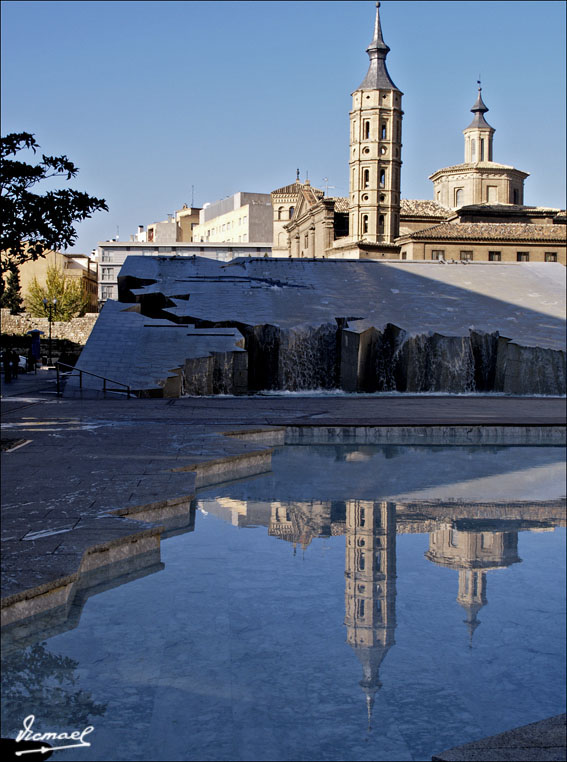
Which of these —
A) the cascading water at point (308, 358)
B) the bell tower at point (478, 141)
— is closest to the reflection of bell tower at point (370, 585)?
the cascading water at point (308, 358)

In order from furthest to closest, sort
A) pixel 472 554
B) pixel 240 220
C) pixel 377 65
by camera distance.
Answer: pixel 240 220 → pixel 377 65 → pixel 472 554

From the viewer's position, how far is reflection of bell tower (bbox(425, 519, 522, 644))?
179 inches

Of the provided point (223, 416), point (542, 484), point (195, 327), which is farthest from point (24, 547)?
point (195, 327)

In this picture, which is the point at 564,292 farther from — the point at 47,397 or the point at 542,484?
the point at 542,484

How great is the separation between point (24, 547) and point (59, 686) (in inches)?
57.2

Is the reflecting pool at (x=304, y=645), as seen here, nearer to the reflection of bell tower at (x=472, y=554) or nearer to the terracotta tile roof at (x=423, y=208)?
the reflection of bell tower at (x=472, y=554)

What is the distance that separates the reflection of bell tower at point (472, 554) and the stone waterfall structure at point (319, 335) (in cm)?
1129

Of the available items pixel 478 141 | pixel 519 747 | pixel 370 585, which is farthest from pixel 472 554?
pixel 478 141

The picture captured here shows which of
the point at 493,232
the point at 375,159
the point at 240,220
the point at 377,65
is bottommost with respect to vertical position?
the point at 493,232

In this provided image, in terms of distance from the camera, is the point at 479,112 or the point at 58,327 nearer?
the point at 58,327

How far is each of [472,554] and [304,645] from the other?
189cm

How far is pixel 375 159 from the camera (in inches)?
2136

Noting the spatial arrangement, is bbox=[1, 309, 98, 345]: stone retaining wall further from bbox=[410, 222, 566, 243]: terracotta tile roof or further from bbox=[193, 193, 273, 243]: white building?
bbox=[193, 193, 273, 243]: white building

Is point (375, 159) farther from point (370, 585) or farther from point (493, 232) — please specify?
point (370, 585)
